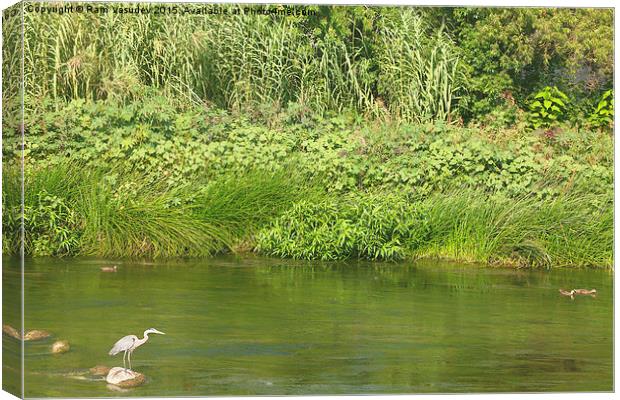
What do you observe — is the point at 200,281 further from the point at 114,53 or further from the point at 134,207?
the point at 114,53

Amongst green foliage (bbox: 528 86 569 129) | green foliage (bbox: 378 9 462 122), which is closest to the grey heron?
green foliage (bbox: 378 9 462 122)

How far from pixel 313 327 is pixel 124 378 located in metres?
1.13

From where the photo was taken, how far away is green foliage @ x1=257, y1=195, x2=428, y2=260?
839cm

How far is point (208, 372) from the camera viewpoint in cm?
761

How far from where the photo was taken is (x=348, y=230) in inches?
333

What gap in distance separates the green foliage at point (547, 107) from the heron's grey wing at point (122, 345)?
2895mm

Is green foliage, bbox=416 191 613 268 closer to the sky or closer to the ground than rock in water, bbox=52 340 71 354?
closer to the sky

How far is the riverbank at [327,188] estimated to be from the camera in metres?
8.30

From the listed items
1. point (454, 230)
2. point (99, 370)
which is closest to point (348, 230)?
point (454, 230)

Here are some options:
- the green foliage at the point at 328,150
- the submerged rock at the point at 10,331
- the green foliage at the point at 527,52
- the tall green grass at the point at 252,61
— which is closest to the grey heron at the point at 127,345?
the submerged rock at the point at 10,331

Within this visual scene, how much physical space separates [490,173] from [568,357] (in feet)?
4.45

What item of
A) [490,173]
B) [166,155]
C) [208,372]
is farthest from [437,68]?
[208,372]

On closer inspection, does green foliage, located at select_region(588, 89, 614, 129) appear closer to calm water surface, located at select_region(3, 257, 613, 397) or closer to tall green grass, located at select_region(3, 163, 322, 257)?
calm water surface, located at select_region(3, 257, 613, 397)

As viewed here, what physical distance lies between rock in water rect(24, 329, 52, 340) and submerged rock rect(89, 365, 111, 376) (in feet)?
1.03
